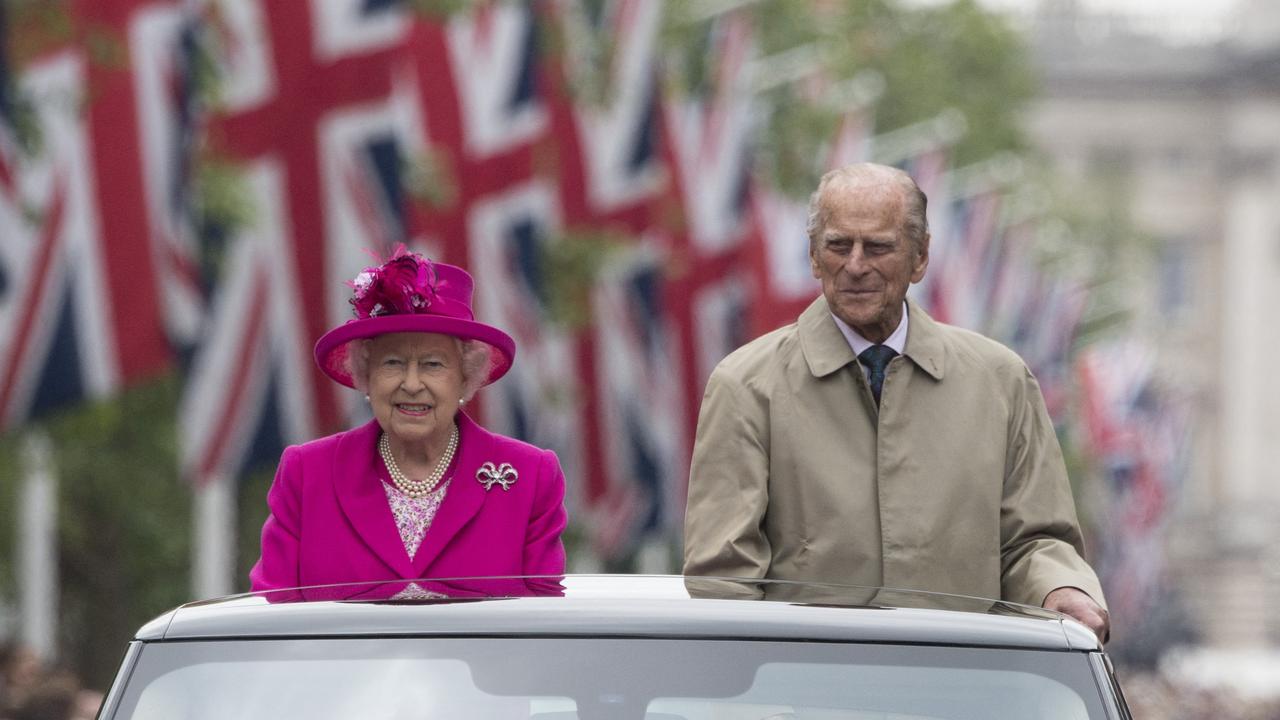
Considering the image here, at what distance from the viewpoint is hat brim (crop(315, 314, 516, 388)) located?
4.61 metres

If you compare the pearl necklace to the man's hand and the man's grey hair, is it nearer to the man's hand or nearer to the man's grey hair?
the man's grey hair

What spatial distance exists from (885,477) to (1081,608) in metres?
0.50

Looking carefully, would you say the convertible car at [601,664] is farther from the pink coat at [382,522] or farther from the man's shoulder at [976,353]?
the man's shoulder at [976,353]

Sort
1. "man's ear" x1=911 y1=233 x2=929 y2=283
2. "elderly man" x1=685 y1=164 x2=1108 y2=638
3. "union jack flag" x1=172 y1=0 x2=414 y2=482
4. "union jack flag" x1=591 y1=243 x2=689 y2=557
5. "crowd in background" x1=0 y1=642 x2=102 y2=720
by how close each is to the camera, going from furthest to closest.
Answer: "union jack flag" x1=591 y1=243 x2=689 y2=557
"union jack flag" x1=172 y1=0 x2=414 y2=482
"crowd in background" x1=0 y1=642 x2=102 y2=720
"man's ear" x1=911 y1=233 x2=929 y2=283
"elderly man" x1=685 y1=164 x2=1108 y2=638

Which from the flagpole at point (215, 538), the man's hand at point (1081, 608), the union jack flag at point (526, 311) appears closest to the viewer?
the man's hand at point (1081, 608)

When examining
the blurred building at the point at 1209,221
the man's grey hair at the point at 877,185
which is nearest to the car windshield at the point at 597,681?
the man's grey hair at the point at 877,185

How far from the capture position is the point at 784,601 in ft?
11.8

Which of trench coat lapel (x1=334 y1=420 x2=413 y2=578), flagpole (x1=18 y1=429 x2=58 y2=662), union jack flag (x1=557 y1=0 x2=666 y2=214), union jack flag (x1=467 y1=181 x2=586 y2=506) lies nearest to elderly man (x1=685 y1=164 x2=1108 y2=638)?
trench coat lapel (x1=334 y1=420 x2=413 y2=578)

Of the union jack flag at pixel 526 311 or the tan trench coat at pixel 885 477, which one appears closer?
the tan trench coat at pixel 885 477

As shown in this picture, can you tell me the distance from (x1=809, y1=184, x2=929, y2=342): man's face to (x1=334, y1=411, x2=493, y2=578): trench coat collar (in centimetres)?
80

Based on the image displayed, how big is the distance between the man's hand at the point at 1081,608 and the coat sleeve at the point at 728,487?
20.3 inches

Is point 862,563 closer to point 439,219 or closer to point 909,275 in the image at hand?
point 909,275

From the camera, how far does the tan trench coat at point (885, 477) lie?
4934mm

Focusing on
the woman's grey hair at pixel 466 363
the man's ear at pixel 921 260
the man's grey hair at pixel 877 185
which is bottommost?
the woman's grey hair at pixel 466 363
